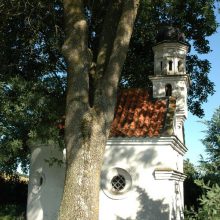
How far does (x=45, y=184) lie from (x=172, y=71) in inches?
290

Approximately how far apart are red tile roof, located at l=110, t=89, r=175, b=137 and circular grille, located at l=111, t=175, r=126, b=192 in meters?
1.59

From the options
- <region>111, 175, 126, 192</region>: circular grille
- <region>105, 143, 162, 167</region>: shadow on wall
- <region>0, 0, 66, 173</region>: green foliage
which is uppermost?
<region>0, 0, 66, 173</region>: green foliage

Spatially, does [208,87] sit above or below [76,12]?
above

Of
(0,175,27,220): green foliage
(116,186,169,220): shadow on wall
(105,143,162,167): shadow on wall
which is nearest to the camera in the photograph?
(116,186,169,220): shadow on wall

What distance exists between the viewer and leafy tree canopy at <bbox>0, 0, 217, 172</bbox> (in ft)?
44.7

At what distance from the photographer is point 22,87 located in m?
14.1

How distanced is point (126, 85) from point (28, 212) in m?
10.1

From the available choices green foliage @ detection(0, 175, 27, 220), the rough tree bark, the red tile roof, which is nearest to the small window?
the red tile roof

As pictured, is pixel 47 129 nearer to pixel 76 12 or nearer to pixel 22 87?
pixel 22 87

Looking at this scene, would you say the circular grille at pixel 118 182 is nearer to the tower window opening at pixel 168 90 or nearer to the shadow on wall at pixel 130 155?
the shadow on wall at pixel 130 155

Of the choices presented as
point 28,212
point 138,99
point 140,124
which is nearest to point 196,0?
point 138,99

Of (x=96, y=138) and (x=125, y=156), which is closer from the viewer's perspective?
(x=96, y=138)

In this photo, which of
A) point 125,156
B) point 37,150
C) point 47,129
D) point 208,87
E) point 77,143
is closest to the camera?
point 77,143

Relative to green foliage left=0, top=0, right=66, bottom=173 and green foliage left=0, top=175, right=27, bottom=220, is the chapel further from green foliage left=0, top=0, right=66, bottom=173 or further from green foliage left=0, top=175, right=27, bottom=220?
green foliage left=0, top=175, right=27, bottom=220
